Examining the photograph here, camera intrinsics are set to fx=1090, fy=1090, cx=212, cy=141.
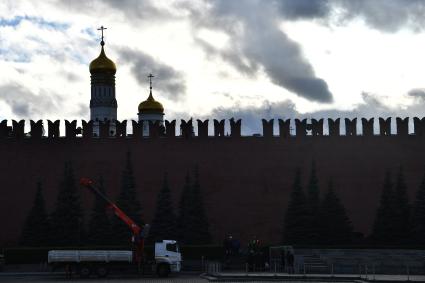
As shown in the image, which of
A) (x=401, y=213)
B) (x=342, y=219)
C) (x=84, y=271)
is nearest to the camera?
(x=84, y=271)

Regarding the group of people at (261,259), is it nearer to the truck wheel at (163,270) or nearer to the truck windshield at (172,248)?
the truck windshield at (172,248)

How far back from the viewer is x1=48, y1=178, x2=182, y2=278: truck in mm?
28922

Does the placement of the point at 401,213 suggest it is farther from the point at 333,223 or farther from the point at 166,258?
the point at 166,258

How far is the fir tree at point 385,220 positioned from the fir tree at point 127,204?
27.0ft

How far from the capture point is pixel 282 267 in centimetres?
3083

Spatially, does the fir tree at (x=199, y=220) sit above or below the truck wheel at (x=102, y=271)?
above

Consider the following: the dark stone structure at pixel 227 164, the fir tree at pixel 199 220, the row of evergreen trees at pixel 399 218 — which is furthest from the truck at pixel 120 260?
the row of evergreen trees at pixel 399 218

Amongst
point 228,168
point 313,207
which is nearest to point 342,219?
point 313,207

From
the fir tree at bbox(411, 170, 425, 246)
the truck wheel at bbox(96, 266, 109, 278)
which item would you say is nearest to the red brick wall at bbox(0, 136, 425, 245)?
the fir tree at bbox(411, 170, 425, 246)

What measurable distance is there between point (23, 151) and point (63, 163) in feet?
5.07

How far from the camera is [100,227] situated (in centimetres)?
3800

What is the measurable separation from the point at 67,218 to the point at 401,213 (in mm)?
11631

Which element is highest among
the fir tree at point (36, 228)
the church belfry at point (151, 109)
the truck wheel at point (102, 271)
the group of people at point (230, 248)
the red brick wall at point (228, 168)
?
the church belfry at point (151, 109)

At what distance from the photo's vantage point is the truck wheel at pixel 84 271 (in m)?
29.1
